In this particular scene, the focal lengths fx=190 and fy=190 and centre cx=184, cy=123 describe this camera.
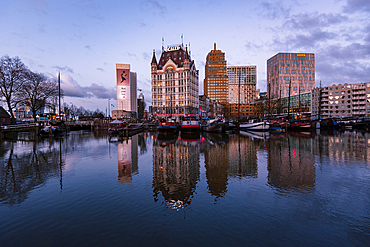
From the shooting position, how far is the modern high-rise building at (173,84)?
109 m

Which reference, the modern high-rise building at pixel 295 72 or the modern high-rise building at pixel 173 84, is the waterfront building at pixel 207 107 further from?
the modern high-rise building at pixel 295 72

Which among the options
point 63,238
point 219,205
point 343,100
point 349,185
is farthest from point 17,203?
point 343,100

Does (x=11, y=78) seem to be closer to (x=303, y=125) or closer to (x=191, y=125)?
(x=191, y=125)

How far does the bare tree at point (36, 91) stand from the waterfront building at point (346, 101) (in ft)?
441

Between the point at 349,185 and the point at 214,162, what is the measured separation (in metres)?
8.83

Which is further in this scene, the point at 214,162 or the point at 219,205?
the point at 214,162

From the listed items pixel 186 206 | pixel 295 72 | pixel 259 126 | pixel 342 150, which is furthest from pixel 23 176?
pixel 295 72

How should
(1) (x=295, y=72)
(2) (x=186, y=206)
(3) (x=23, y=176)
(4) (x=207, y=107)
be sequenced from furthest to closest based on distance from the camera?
(1) (x=295, y=72)
(4) (x=207, y=107)
(3) (x=23, y=176)
(2) (x=186, y=206)

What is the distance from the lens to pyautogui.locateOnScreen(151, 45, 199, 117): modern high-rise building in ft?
358

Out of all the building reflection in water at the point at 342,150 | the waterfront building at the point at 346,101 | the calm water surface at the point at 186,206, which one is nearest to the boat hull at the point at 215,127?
the building reflection in water at the point at 342,150

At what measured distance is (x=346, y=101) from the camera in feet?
405

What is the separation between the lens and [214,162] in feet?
53.8

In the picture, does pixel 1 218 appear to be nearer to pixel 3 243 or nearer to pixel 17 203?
pixel 17 203

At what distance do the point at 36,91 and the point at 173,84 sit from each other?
70236 millimetres
